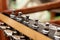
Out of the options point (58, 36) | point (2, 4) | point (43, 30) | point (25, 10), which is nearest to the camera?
point (58, 36)

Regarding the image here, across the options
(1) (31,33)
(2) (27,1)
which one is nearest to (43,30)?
(1) (31,33)

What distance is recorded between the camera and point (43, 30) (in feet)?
2.25

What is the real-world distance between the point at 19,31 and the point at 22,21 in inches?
5.7

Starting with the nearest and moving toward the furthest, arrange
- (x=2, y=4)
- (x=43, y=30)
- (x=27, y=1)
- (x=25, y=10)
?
1. (x=43, y=30)
2. (x=25, y=10)
3. (x=2, y=4)
4. (x=27, y=1)

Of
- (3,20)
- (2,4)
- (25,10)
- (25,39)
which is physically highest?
(2,4)

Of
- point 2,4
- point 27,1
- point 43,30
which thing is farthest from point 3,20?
point 27,1

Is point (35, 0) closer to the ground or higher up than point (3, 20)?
higher up

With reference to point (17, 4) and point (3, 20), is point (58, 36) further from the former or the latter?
point (17, 4)

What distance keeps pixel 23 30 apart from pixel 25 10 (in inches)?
24.8

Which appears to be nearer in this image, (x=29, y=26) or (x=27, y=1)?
(x=29, y=26)

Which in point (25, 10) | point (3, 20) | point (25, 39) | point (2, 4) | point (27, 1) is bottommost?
point (25, 39)

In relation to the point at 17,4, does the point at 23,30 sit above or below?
below

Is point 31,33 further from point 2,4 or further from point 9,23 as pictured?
point 2,4

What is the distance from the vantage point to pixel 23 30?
72 cm
